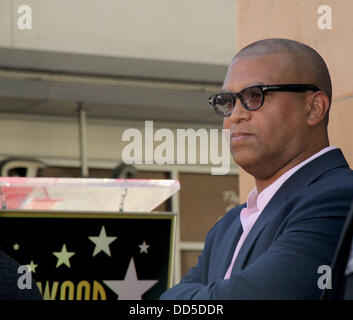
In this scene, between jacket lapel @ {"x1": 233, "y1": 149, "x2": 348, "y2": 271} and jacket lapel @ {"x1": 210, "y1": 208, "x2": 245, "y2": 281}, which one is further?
jacket lapel @ {"x1": 210, "y1": 208, "x2": 245, "y2": 281}

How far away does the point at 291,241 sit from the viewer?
206 centimetres

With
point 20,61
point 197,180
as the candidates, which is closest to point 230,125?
point 20,61

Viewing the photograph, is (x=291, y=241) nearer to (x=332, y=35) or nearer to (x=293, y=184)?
(x=293, y=184)

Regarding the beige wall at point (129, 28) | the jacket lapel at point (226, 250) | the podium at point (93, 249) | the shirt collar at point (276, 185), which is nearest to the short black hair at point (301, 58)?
the shirt collar at point (276, 185)

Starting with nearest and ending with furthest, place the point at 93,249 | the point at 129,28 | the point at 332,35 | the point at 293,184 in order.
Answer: the point at 293,184 < the point at 332,35 < the point at 93,249 < the point at 129,28

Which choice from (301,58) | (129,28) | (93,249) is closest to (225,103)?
(301,58)

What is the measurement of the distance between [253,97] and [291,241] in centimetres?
44

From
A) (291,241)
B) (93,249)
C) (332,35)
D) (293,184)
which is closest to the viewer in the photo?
(291,241)

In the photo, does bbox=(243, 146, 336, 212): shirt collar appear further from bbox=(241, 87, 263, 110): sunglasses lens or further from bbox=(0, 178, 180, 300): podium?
bbox=(0, 178, 180, 300): podium

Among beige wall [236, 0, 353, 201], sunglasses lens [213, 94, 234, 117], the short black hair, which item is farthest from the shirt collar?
beige wall [236, 0, 353, 201]

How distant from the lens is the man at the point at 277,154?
2.14 metres

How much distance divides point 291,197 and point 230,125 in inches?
10.7

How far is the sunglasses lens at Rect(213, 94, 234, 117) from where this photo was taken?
237 centimetres
